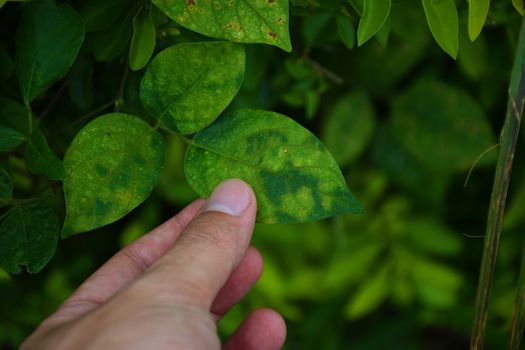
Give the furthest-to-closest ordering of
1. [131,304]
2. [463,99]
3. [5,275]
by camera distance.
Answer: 1. [463,99]
2. [5,275]
3. [131,304]

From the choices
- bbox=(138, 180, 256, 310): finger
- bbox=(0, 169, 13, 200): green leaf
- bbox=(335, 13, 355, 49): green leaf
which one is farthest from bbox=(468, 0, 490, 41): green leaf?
bbox=(0, 169, 13, 200): green leaf

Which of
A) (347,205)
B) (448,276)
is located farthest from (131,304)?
(448,276)

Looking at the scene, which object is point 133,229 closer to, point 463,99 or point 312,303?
point 312,303

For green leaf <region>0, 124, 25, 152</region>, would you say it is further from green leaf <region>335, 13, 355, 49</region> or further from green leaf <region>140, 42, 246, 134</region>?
green leaf <region>335, 13, 355, 49</region>

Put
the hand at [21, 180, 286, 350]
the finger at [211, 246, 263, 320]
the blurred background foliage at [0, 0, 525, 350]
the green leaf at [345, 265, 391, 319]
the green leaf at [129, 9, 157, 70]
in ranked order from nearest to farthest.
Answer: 1. the hand at [21, 180, 286, 350]
2. the green leaf at [129, 9, 157, 70]
3. the finger at [211, 246, 263, 320]
4. the blurred background foliage at [0, 0, 525, 350]
5. the green leaf at [345, 265, 391, 319]

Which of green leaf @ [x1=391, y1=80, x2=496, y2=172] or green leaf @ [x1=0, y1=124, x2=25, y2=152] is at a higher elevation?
green leaf @ [x1=0, y1=124, x2=25, y2=152]

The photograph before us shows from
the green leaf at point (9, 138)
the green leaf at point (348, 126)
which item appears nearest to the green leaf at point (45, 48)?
the green leaf at point (9, 138)

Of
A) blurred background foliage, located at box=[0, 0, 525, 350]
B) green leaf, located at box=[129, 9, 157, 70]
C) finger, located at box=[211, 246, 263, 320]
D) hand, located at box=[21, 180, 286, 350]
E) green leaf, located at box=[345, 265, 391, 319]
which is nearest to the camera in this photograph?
hand, located at box=[21, 180, 286, 350]
